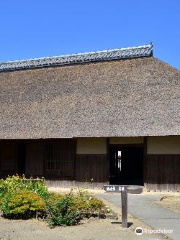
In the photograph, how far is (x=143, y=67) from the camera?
21359 mm

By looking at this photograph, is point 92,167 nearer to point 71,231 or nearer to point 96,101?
point 96,101

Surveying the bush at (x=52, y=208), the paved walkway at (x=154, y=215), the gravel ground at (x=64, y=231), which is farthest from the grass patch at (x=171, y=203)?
the gravel ground at (x=64, y=231)

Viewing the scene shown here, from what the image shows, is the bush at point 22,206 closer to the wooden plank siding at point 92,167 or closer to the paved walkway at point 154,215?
the paved walkway at point 154,215

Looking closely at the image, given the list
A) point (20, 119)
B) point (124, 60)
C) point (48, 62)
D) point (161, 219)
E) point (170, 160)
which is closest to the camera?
point (161, 219)

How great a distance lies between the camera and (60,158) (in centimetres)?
1980

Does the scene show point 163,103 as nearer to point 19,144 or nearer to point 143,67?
point 143,67

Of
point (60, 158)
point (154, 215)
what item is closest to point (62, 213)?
point (154, 215)

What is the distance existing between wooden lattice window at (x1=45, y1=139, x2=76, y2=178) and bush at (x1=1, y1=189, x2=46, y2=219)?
30.9 feet

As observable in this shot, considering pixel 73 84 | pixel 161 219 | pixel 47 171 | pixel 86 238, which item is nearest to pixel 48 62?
pixel 73 84

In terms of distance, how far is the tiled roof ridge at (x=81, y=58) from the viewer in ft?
75.4

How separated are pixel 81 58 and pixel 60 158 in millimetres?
7502

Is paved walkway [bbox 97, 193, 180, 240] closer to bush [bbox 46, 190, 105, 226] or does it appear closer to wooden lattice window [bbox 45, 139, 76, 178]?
bush [bbox 46, 190, 105, 226]

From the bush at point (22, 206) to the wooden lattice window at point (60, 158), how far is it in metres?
9.41

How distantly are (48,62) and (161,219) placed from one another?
1741cm
